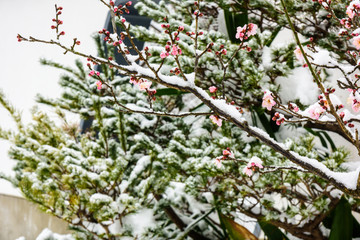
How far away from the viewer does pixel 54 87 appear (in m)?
2.57

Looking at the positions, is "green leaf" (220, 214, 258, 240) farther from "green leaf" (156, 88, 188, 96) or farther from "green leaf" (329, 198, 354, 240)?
"green leaf" (156, 88, 188, 96)

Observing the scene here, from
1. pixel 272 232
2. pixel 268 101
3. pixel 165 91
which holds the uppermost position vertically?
pixel 165 91

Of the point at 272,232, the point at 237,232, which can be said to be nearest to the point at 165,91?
the point at 237,232

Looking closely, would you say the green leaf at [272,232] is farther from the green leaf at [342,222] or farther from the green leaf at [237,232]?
the green leaf at [342,222]

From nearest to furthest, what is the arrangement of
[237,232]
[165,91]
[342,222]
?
[342,222]
[237,232]
[165,91]

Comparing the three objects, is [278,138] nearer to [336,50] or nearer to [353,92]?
[336,50]

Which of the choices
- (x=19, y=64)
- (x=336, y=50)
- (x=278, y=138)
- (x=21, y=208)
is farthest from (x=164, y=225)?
(x=19, y=64)

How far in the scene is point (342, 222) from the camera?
48.0 inches

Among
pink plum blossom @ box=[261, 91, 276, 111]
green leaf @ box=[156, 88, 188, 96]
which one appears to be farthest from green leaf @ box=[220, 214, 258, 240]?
pink plum blossom @ box=[261, 91, 276, 111]

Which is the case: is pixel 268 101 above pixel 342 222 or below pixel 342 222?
above

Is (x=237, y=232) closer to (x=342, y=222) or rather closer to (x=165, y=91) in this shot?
(x=342, y=222)

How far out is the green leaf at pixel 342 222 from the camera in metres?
1.21

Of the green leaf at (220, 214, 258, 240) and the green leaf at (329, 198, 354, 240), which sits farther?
the green leaf at (220, 214, 258, 240)

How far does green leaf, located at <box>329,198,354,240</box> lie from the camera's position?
121cm
